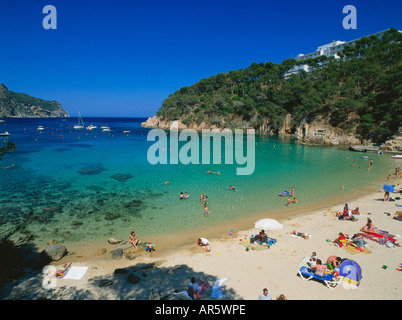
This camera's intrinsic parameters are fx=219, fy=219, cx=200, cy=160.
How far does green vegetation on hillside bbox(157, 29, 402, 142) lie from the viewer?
165 feet

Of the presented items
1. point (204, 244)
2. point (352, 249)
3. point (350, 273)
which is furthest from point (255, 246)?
point (352, 249)

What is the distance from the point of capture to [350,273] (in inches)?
342

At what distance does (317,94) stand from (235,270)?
218 feet

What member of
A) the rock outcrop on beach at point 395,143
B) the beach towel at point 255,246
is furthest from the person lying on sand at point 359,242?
the rock outcrop on beach at point 395,143

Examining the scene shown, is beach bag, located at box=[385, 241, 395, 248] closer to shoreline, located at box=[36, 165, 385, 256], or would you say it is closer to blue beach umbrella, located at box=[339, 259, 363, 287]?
blue beach umbrella, located at box=[339, 259, 363, 287]

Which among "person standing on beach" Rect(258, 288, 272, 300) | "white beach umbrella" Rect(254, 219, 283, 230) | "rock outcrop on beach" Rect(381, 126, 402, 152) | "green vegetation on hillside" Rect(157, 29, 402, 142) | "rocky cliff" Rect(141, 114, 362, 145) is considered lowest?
"person standing on beach" Rect(258, 288, 272, 300)

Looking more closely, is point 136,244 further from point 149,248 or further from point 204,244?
point 204,244

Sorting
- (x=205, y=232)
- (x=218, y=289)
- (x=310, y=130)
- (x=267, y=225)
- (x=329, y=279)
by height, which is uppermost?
(x=310, y=130)

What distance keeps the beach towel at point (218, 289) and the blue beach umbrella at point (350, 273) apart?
15.7ft

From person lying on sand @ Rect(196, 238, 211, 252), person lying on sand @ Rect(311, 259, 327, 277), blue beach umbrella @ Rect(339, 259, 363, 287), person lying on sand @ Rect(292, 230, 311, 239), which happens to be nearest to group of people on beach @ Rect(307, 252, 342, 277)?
person lying on sand @ Rect(311, 259, 327, 277)

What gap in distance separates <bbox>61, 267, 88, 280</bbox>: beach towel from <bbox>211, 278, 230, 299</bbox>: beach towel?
5.98m

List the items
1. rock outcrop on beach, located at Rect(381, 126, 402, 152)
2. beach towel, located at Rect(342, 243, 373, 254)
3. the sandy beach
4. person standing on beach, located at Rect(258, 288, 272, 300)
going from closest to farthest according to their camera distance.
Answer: person standing on beach, located at Rect(258, 288, 272, 300) < the sandy beach < beach towel, located at Rect(342, 243, 373, 254) < rock outcrop on beach, located at Rect(381, 126, 402, 152)
